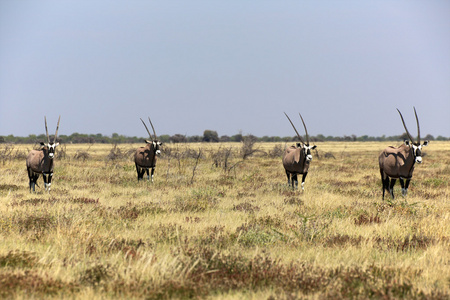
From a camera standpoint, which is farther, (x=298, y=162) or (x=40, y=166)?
(x=298, y=162)

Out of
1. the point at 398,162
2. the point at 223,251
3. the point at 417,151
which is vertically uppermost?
the point at 417,151

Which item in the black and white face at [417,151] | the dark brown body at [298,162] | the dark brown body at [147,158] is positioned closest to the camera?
the black and white face at [417,151]

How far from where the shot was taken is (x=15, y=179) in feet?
50.9

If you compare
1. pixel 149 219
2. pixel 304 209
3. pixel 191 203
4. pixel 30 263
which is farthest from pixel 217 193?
pixel 30 263

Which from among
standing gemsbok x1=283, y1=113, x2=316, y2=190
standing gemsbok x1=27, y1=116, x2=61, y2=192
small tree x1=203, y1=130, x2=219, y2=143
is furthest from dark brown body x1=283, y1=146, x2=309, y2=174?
small tree x1=203, y1=130, x2=219, y2=143

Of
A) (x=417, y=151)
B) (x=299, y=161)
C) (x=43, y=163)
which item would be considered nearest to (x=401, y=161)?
(x=417, y=151)

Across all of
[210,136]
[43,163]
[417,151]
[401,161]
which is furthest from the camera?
[210,136]

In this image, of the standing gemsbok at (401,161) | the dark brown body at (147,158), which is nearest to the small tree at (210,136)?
the dark brown body at (147,158)

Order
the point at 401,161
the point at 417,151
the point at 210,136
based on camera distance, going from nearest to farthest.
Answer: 1. the point at 417,151
2. the point at 401,161
3. the point at 210,136

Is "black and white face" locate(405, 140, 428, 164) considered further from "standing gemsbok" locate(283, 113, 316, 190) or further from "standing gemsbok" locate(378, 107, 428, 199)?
"standing gemsbok" locate(283, 113, 316, 190)

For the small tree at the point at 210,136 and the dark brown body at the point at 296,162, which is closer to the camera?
the dark brown body at the point at 296,162

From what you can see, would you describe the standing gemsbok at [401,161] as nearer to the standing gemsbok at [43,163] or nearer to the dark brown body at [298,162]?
the dark brown body at [298,162]

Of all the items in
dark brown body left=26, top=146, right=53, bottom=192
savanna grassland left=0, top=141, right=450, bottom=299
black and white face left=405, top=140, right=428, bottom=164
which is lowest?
savanna grassland left=0, top=141, right=450, bottom=299

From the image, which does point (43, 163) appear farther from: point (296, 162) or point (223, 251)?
point (223, 251)
